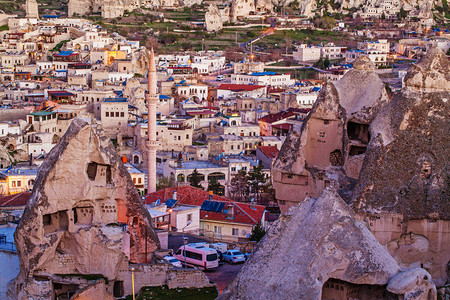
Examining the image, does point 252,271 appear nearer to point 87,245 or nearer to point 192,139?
point 87,245

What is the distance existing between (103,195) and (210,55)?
81.6 m

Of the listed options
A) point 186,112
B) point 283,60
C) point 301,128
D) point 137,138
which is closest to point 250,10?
point 283,60

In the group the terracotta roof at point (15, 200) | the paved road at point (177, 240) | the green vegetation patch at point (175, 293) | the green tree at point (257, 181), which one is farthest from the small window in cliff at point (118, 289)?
the green tree at point (257, 181)

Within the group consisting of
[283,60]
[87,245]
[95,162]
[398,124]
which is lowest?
[283,60]

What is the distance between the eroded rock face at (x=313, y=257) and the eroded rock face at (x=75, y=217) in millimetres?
6926

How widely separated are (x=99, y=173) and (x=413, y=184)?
7117 millimetres

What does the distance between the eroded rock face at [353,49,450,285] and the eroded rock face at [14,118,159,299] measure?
5908mm

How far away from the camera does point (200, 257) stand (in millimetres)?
22438

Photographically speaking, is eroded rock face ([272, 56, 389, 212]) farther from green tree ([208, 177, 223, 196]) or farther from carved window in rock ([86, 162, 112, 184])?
green tree ([208, 177, 223, 196])

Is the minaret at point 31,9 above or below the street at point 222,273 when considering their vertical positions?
below

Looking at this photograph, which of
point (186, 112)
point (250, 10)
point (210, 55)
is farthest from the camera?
point (250, 10)

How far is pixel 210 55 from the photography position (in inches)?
3954

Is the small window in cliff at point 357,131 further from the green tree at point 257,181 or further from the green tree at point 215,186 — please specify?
the green tree at point 215,186

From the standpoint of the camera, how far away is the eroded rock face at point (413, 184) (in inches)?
622
